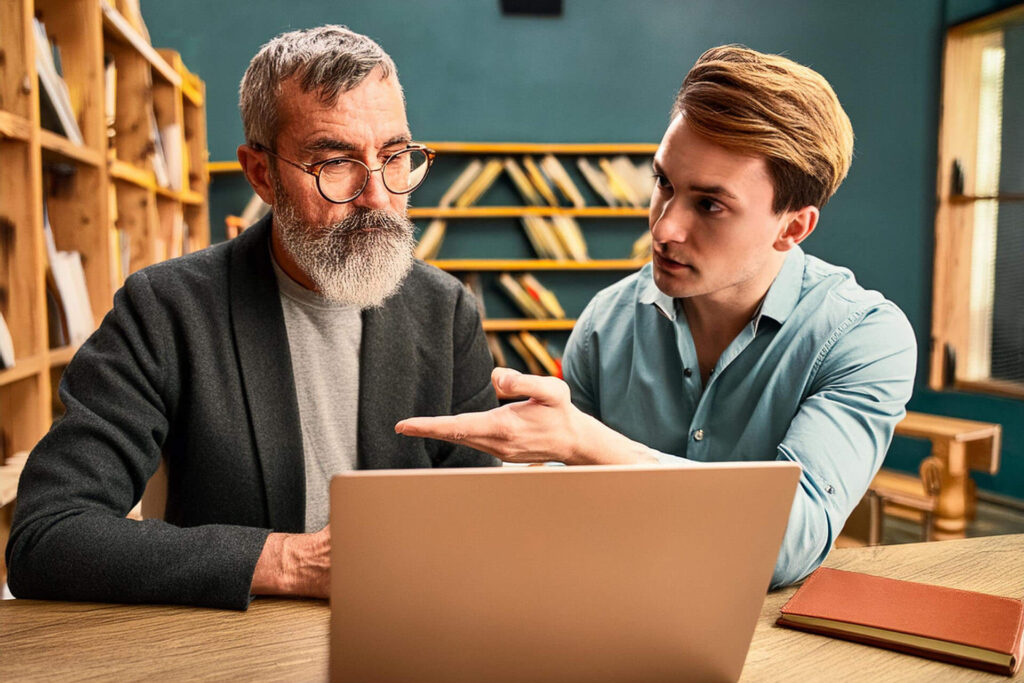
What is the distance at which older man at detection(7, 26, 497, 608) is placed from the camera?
119 centimetres

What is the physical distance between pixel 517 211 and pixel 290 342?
11.0 feet

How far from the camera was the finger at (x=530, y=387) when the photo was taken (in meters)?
0.83

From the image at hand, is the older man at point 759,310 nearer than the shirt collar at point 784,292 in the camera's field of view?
Yes

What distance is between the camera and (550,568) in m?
0.65

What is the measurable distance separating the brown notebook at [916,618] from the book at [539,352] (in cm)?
364

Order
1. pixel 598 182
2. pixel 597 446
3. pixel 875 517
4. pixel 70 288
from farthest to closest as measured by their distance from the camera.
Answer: pixel 598 182
pixel 875 517
pixel 70 288
pixel 597 446

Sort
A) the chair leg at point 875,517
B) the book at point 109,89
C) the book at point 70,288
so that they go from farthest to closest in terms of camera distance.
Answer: the chair leg at point 875,517 < the book at point 109,89 < the book at point 70,288

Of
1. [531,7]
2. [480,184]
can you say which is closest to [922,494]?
[480,184]

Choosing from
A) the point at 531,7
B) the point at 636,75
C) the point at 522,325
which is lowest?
the point at 522,325

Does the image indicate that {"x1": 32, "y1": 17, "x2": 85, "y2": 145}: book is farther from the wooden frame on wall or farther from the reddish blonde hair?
the wooden frame on wall

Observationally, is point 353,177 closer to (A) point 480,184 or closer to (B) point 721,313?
(B) point 721,313

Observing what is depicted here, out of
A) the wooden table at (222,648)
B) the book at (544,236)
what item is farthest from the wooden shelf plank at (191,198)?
the wooden table at (222,648)

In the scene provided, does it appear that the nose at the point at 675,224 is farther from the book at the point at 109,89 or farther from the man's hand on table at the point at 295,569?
the book at the point at 109,89

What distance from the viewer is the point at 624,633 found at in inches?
27.1
